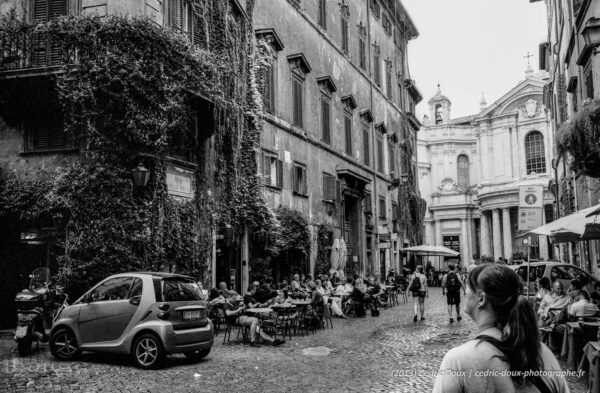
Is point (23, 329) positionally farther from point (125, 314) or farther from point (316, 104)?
point (316, 104)

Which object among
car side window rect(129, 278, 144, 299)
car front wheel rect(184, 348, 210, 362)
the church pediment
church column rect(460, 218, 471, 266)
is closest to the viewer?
car side window rect(129, 278, 144, 299)

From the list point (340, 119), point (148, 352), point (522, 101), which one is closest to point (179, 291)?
point (148, 352)

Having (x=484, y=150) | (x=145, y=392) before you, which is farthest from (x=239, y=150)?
(x=484, y=150)

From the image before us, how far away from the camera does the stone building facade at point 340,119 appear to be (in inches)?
854

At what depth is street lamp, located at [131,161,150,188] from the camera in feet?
43.6

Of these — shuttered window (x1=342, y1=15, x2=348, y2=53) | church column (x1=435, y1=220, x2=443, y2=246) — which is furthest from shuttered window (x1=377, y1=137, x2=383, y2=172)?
church column (x1=435, y1=220, x2=443, y2=246)

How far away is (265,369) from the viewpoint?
9.52m

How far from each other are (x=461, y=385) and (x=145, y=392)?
6.33 meters

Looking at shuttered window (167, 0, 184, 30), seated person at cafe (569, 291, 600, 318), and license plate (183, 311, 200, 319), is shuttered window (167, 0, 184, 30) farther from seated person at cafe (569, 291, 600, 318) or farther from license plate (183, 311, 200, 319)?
seated person at cafe (569, 291, 600, 318)

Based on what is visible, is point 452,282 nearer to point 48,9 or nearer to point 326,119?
point 326,119

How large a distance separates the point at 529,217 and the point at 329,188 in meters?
12.5

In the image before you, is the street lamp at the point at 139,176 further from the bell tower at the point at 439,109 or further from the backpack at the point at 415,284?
the bell tower at the point at 439,109

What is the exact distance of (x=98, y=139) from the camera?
43.9 feet

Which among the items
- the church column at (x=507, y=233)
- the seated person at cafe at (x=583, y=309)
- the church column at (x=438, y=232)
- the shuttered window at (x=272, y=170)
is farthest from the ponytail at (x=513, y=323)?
the church column at (x=438, y=232)
